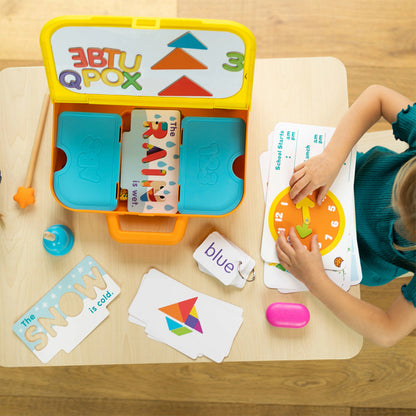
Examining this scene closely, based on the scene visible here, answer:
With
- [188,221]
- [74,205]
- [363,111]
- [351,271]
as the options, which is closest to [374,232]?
[351,271]

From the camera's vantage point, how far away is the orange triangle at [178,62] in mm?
523

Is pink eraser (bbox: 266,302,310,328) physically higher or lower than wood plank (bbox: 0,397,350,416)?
higher

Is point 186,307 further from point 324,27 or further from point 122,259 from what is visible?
point 324,27

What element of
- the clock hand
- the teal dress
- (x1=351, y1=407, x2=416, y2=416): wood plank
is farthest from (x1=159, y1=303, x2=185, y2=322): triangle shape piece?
(x1=351, y1=407, x2=416, y2=416): wood plank

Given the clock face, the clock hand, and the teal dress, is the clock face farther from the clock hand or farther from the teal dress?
the teal dress

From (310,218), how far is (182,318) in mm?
270

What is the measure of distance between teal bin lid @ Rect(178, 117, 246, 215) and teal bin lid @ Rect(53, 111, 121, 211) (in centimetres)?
11

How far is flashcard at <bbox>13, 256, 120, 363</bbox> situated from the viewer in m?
0.63

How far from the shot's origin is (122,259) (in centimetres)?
65

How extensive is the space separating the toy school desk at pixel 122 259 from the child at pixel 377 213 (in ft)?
0.13

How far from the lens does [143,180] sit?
606mm

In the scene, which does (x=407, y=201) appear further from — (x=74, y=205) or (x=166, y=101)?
(x=74, y=205)

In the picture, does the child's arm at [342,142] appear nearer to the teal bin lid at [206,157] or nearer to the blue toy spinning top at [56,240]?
the teal bin lid at [206,157]

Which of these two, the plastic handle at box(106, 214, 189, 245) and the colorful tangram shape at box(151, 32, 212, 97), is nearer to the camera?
the colorful tangram shape at box(151, 32, 212, 97)
